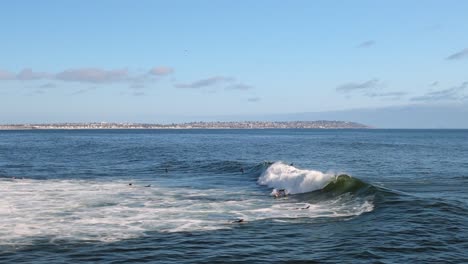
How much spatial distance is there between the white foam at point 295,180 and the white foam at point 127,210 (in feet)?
8.73

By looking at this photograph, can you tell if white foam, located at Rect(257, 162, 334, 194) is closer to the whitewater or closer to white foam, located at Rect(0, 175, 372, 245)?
the whitewater

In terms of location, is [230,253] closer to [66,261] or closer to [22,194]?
[66,261]

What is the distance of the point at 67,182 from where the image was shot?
38.2 meters

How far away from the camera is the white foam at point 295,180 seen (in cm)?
3253

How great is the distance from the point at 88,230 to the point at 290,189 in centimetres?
1661

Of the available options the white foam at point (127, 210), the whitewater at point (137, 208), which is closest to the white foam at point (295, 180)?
the whitewater at point (137, 208)

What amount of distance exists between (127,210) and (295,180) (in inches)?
549

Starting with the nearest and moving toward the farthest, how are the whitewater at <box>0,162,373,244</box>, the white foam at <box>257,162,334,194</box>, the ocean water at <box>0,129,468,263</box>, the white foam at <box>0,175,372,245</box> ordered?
the ocean water at <box>0,129,468,263</box>, the white foam at <box>0,175,372,245</box>, the whitewater at <box>0,162,373,244</box>, the white foam at <box>257,162,334,194</box>

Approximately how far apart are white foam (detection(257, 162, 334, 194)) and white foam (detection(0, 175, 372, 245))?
2.66 m

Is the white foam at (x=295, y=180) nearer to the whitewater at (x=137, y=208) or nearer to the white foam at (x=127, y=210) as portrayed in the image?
the whitewater at (x=137, y=208)

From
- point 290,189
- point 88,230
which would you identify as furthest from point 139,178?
point 88,230

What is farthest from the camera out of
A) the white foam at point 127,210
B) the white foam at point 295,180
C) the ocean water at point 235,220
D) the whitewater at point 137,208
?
the white foam at point 295,180

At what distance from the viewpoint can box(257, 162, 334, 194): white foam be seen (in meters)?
32.5

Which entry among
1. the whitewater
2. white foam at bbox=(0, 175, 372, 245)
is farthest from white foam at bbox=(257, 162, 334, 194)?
white foam at bbox=(0, 175, 372, 245)
